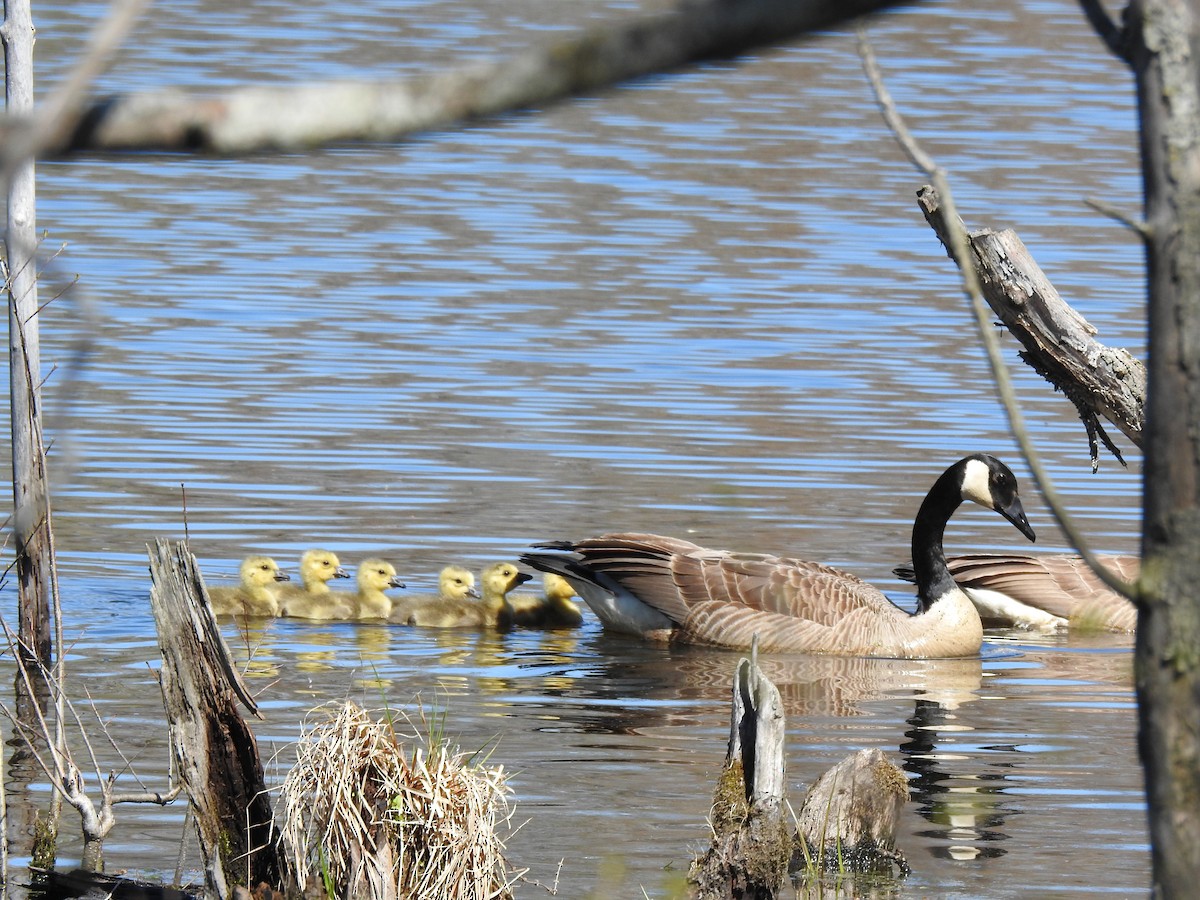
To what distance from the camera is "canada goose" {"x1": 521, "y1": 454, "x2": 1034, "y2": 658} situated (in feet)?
40.8

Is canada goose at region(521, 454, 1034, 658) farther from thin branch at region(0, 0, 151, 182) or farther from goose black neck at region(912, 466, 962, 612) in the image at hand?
thin branch at region(0, 0, 151, 182)

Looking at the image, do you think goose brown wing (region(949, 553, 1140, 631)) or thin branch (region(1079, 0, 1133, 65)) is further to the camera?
goose brown wing (region(949, 553, 1140, 631))

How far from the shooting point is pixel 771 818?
694 cm

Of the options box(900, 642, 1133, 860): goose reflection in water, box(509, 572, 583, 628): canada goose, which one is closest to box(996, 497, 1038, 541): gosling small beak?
box(900, 642, 1133, 860): goose reflection in water

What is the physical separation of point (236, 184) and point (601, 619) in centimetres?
1758

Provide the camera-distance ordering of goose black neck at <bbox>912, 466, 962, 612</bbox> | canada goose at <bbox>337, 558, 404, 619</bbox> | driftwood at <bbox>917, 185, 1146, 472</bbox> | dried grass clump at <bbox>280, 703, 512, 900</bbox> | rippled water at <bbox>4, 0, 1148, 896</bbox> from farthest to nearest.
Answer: goose black neck at <bbox>912, 466, 962, 612</bbox> < canada goose at <bbox>337, 558, 404, 619</bbox> < rippled water at <bbox>4, 0, 1148, 896</bbox> < dried grass clump at <bbox>280, 703, 512, 900</bbox> < driftwood at <bbox>917, 185, 1146, 472</bbox>

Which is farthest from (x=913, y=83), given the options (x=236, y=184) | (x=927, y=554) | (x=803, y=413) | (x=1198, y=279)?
(x=1198, y=279)

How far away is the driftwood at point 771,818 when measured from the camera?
22.8 feet

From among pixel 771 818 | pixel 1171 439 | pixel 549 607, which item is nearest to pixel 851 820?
pixel 771 818

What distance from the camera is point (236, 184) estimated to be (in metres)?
29.0

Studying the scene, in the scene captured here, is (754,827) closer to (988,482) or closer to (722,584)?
(722,584)

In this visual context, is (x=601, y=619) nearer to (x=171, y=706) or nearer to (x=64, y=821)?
(x=64, y=821)

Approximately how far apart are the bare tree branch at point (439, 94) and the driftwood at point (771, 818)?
16.2 feet

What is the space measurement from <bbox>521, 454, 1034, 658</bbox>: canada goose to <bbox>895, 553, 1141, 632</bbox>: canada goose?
69 centimetres
